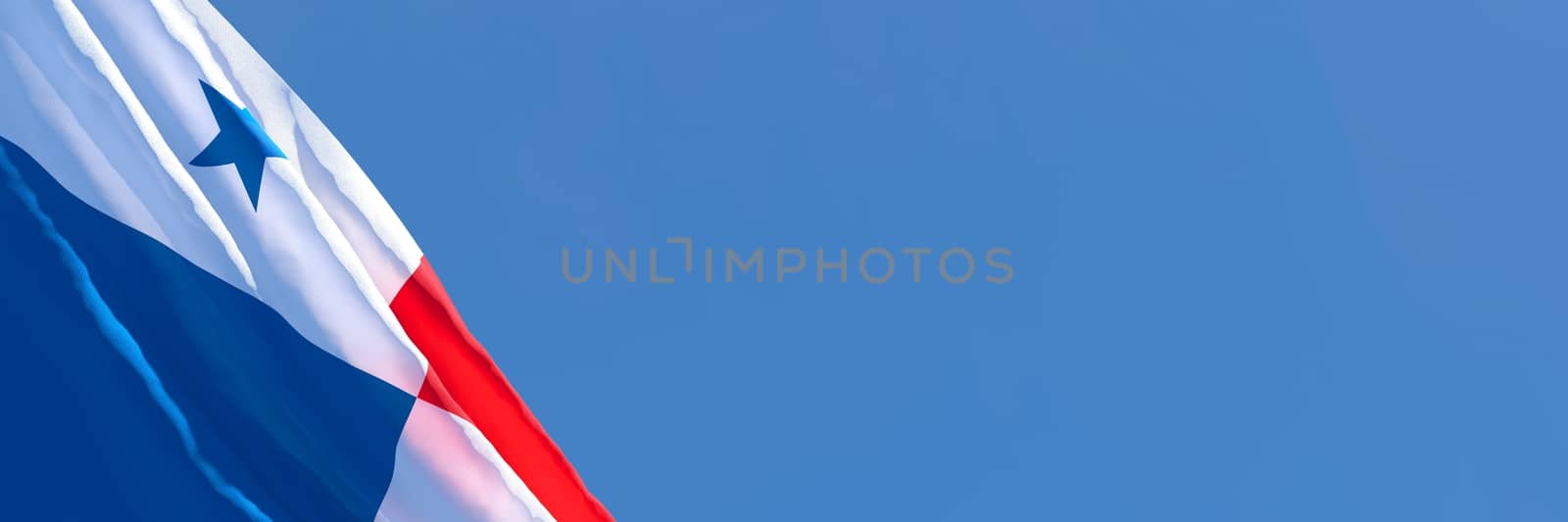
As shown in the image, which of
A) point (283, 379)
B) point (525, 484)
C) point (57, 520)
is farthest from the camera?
point (525, 484)

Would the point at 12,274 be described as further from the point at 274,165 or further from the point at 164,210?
the point at 274,165

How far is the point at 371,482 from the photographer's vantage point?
489cm

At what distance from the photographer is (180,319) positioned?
479 centimetres

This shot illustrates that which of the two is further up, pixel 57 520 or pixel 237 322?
pixel 237 322

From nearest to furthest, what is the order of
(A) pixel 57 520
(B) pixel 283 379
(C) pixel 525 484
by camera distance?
(A) pixel 57 520 → (B) pixel 283 379 → (C) pixel 525 484

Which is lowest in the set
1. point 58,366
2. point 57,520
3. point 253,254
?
point 57,520

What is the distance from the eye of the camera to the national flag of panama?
4672 millimetres

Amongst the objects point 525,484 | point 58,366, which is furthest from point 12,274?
point 525,484

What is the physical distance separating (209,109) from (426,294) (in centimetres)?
77

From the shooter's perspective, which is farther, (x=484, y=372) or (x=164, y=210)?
(x=484, y=372)

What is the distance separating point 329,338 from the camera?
4.88 metres

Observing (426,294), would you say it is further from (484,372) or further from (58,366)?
(58,366)

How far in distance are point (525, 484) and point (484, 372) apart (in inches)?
13.6

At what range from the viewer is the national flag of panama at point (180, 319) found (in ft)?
15.3
